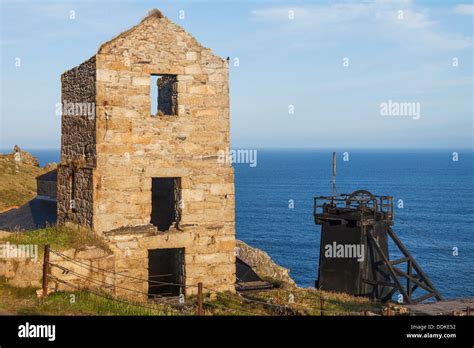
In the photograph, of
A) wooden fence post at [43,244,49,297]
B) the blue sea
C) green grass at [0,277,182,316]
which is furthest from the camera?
the blue sea

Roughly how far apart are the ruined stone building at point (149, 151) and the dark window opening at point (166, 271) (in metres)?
0.16

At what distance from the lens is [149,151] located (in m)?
17.6

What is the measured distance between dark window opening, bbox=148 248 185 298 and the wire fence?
1.81 ft

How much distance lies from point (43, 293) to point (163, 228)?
7.18 meters

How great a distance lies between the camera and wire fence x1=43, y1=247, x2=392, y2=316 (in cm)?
1548

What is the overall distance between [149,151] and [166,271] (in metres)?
5.15

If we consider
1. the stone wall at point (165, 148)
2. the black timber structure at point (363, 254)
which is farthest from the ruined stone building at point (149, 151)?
the black timber structure at point (363, 254)

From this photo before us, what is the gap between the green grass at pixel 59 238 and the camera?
16.3 m

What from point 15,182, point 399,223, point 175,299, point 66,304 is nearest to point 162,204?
point 175,299

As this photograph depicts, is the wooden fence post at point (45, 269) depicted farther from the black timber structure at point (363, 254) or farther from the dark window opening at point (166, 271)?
the black timber structure at point (363, 254)

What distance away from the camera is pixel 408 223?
247ft

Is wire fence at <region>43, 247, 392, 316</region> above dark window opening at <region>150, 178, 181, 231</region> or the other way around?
the other way around

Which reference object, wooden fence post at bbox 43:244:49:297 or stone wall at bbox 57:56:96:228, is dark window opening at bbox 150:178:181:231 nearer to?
stone wall at bbox 57:56:96:228

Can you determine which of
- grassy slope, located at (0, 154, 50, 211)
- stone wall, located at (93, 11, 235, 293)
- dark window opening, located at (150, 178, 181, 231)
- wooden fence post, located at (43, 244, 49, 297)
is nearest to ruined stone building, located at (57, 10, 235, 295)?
stone wall, located at (93, 11, 235, 293)
